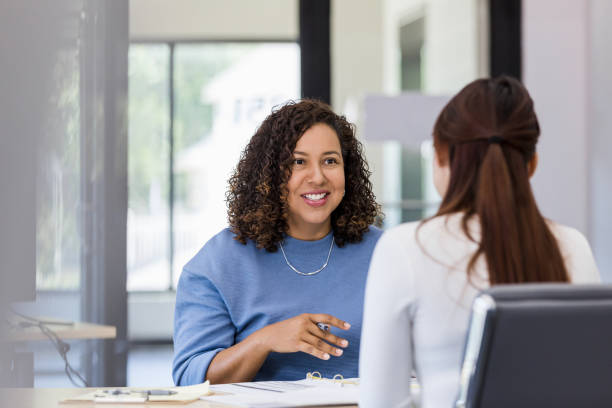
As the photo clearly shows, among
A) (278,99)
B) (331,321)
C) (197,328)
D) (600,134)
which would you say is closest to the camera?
(331,321)

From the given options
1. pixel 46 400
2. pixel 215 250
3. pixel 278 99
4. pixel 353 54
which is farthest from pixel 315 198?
pixel 278 99

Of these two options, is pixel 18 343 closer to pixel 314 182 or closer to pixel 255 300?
pixel 255 300

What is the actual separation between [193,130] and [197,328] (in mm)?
2670

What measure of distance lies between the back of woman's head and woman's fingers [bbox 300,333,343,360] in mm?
568

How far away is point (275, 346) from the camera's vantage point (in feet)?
5.51

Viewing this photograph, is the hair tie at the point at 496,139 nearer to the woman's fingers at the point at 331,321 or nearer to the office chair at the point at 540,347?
the office chair at the point at 540,347

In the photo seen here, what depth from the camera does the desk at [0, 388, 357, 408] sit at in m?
1.44

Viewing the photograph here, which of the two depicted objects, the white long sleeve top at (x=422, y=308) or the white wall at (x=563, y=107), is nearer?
the white long sleeve top at (x=422, y=308)

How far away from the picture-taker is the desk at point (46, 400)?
4.71 feet

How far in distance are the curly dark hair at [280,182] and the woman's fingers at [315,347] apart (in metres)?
0.39

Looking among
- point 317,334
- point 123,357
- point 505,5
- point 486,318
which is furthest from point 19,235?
point 505,5

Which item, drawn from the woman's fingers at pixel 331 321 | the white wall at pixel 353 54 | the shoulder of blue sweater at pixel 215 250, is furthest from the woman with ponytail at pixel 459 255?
the white wall at pixel 353 54

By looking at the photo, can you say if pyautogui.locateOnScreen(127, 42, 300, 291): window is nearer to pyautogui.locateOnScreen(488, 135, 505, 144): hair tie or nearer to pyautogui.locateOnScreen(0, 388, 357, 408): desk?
pyautogui.locateOnScreen(0, 388, 357, 408): desk

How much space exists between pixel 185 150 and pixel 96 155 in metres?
1.26
